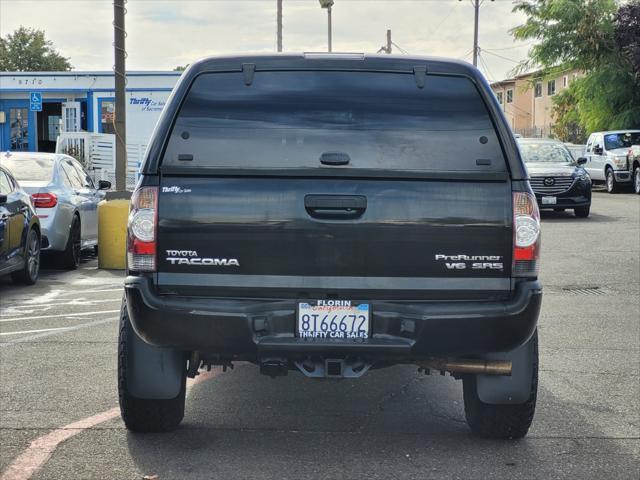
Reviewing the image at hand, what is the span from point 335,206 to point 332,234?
128 millimetres

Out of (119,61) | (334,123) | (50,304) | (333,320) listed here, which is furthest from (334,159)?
(119,61)

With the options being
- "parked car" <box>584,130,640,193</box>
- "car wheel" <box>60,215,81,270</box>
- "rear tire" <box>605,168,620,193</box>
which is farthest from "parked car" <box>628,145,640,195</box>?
"car wheel" <box>60,215,81,270</box>

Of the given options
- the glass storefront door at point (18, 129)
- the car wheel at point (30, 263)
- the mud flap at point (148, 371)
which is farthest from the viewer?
the glass storefront door at point (18, 129)

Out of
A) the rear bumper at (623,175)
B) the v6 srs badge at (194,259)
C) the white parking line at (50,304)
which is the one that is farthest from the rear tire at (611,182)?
the v6 srs badge at (194,259)

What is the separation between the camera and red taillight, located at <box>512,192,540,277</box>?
14.5ft

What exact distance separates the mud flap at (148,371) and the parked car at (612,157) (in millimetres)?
26454

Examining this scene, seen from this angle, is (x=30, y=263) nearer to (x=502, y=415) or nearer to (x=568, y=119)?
(x=502, y=415)

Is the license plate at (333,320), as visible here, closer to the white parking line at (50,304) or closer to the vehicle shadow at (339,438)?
the vehicle shadow at (339,438)

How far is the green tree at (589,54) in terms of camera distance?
36.8 metres

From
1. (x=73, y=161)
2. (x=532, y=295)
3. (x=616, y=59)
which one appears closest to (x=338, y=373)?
(x=532, y=295)

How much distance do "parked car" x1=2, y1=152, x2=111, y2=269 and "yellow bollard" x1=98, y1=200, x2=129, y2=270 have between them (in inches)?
13.6

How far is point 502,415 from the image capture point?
5.03m

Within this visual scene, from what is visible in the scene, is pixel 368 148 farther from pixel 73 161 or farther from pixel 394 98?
pixel 73 161

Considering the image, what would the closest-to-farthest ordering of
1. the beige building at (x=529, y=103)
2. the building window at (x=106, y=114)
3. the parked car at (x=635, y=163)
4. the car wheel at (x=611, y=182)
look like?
the parked car at (x=635, y=163)
the car wheel at (x=611, y=182)
the building window at (x=106, y=114)
the beige building at (x=529, y=103)
